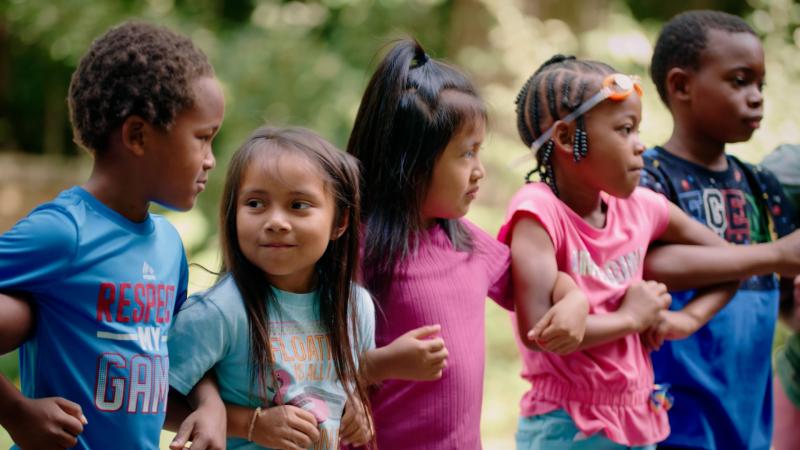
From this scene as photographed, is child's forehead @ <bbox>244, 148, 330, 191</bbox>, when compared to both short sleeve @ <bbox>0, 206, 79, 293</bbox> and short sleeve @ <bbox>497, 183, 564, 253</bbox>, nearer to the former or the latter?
short sleeve @ <bbox>0, 206, 79, 293</bbox>

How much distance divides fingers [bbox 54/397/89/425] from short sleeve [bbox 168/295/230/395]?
26cm

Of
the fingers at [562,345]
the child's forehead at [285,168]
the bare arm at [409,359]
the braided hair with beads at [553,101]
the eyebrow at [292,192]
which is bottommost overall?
the bare arm at [409,359]

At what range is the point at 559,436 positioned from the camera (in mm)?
2523

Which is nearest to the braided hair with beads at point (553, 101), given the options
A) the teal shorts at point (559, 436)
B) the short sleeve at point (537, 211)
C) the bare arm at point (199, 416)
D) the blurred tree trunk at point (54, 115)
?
the short sleeve at point (537, 211)

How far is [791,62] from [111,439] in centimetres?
598

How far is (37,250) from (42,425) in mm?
326

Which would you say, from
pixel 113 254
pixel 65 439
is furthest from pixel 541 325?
pixel 65 439

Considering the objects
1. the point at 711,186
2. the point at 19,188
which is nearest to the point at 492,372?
the point at 711,186

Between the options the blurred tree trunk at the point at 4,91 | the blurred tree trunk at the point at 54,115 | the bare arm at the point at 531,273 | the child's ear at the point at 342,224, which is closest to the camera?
the child's ear at the point at 342,224

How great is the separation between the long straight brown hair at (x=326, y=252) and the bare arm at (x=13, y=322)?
17.8 inches

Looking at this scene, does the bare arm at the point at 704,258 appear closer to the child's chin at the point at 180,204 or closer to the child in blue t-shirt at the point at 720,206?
the child in blue t-shirt at the point at 720,206

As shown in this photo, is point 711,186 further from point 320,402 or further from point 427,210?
point 320,402

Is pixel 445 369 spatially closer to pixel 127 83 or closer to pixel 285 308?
pixel 285 308

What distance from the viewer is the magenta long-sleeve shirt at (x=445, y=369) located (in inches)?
91.0
